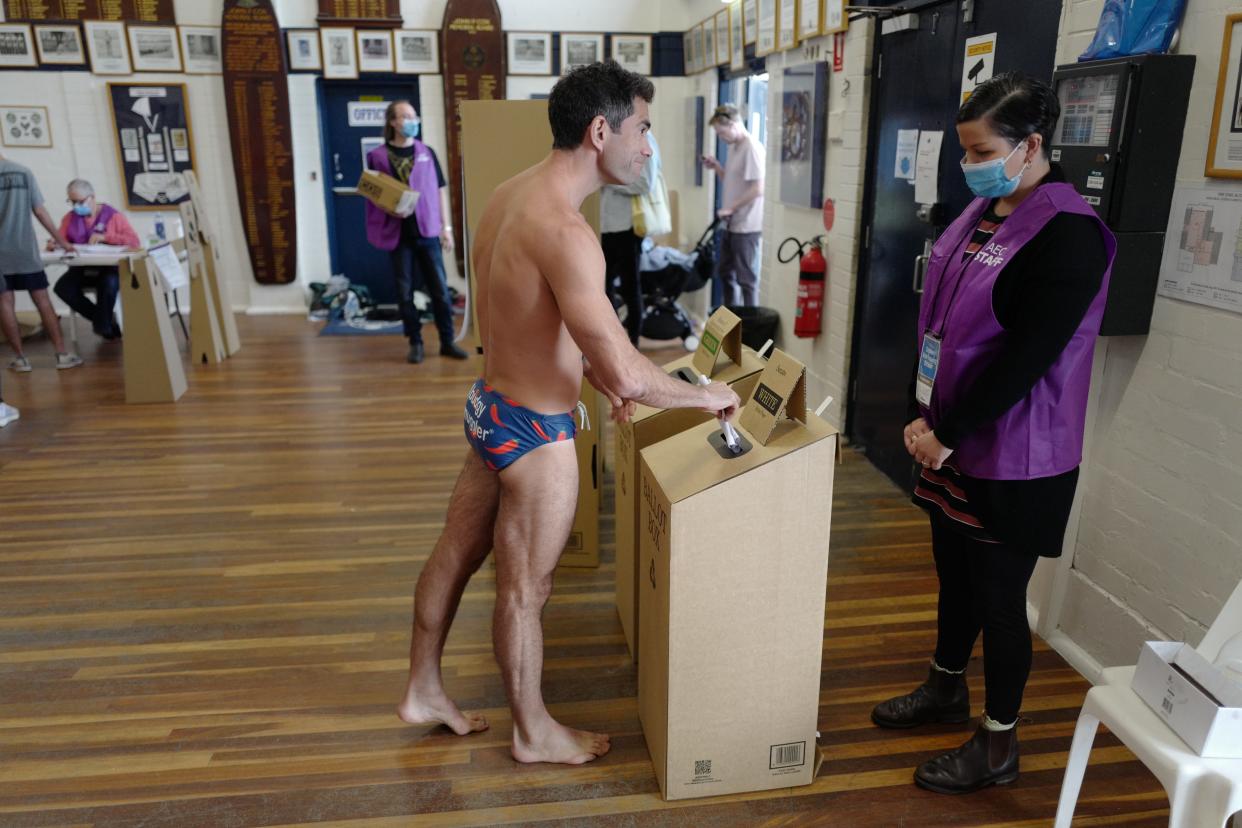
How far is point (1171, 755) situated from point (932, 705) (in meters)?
0.84

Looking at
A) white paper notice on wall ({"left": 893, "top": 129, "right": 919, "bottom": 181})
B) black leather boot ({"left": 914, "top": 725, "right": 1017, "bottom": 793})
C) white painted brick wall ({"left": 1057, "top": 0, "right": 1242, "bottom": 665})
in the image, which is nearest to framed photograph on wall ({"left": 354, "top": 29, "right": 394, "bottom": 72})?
white paper notice on wall ({"left": 893, "top": 129, "right": 919, "bottom": 181})

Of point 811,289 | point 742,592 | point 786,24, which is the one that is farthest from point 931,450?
point 786,24

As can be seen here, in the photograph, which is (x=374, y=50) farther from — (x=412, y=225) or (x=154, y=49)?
(x=412, y=225)

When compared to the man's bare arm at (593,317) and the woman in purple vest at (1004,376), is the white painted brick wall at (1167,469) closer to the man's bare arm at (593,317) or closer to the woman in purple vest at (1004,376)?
the woman in purple vest at (1004,376)

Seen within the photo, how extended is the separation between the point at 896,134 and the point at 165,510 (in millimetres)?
3363

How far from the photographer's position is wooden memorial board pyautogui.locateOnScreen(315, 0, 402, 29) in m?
7.24

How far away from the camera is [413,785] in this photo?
6.88 ft

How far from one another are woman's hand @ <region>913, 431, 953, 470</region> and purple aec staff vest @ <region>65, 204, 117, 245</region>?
6.27m

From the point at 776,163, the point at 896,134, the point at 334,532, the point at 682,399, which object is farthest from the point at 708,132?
the point at 682,399

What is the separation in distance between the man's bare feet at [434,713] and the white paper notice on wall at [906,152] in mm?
2607

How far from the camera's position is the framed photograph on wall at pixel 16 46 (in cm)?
709

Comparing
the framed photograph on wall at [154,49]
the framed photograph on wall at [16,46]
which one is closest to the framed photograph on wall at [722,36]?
the framed photograph on wall at [154,49]

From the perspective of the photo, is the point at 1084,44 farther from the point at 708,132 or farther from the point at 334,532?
the point at 708,132

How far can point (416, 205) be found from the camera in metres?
5.75
